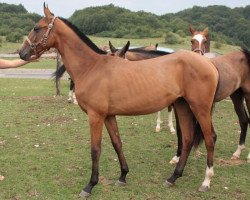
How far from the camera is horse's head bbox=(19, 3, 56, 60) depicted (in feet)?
14.6

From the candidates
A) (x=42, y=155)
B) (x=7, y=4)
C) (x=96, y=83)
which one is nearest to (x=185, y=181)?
(x=96, y=83)

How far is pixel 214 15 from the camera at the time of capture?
5559 cm

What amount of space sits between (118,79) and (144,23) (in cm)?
5132

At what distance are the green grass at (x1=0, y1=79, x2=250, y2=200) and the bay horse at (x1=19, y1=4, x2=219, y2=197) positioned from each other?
0.58m

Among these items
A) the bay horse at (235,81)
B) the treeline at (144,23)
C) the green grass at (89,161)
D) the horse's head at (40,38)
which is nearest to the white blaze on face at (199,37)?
the bay horse at (235,81)

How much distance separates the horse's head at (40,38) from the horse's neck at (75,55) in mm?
170

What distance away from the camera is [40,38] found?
176 inches

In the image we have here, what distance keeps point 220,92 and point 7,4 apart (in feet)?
220

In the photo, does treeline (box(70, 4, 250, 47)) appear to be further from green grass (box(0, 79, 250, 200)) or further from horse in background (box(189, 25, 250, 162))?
horse in background (box(189, 25, 250, 162))

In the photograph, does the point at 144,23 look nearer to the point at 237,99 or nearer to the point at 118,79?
the point at 237,99

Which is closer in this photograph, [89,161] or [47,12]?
[47,12]

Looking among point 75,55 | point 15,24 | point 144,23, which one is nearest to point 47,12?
point 75,55

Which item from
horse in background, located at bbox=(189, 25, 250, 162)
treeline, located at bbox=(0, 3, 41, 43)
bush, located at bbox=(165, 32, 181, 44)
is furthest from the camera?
treeline, located at bbox=(0, 3, 41, 43)

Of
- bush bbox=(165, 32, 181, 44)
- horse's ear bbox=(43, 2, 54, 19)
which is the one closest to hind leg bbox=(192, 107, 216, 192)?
horse's ear bbox=(43, 2, 54, 19)
